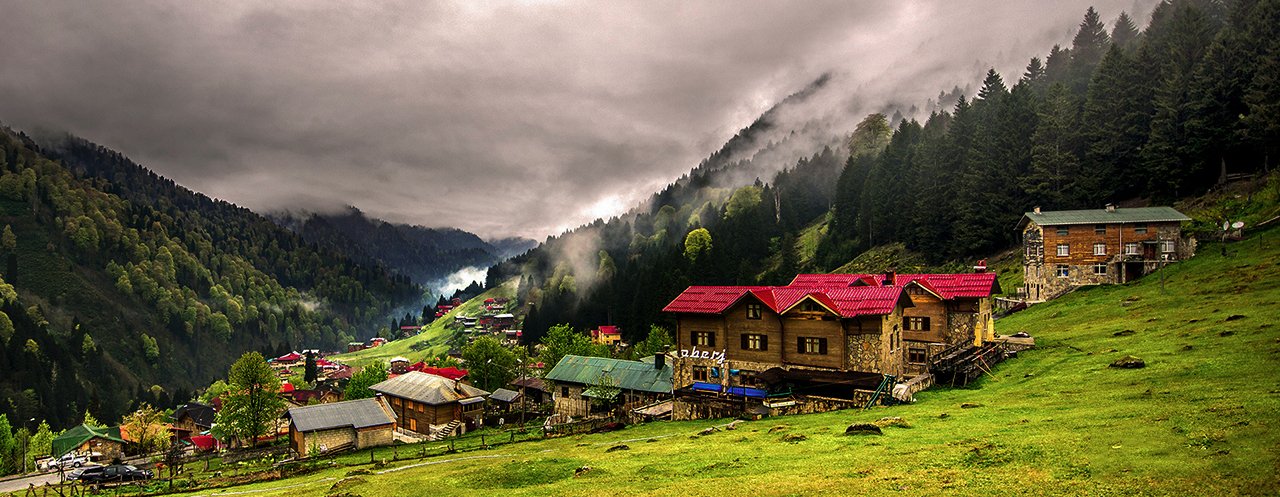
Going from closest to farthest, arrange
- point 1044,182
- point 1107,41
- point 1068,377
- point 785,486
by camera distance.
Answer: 1. point 785,486
2. point 1068,377
3. point 1044,182
4. point 1107,41

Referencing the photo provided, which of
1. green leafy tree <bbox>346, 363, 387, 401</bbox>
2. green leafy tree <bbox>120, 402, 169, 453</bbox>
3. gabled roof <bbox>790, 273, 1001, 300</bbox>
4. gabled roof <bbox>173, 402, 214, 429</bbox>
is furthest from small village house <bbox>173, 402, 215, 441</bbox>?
gabled roof <bbox>790, 273, 1001, 300</bbox>

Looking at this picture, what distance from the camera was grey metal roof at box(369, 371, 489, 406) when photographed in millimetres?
73875

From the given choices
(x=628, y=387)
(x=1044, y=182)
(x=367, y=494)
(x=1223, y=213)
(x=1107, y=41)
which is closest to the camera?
(x=367, y=494)

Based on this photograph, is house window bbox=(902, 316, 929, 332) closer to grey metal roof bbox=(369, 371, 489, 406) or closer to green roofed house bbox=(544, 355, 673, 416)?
green roofed house bbox=(544, 355, 673, 416)

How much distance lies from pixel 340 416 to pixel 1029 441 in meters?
63.4

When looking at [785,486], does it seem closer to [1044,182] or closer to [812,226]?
[1044,182]

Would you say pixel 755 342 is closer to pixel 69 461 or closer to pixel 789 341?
pixel 789 341

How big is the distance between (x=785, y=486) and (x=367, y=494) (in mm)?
19954

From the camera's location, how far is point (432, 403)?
7238cm

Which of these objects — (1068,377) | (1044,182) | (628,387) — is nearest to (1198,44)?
(1044,182)

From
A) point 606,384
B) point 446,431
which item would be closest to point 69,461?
point 446,431

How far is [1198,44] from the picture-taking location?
83.8 metres

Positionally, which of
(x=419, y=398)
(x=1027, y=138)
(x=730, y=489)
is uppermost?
(x=1027, y=138)

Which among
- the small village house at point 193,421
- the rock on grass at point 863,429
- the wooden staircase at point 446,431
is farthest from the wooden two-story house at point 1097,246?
the small village house at point 193,421
